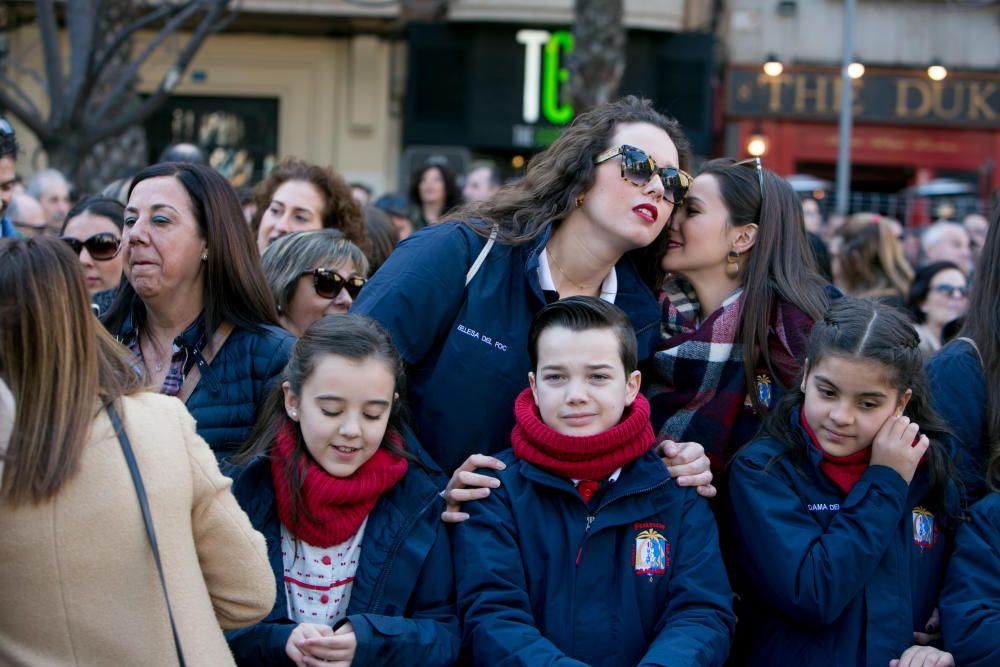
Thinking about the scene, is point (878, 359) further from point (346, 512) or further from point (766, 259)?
point (346, 512)

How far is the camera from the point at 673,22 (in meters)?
18.5

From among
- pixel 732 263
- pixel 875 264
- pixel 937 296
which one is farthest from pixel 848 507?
pixel 875 264

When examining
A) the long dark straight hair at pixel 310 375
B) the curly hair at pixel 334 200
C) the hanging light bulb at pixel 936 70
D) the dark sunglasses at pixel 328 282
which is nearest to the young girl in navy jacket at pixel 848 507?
the long dark straight hair at pixel 310 375

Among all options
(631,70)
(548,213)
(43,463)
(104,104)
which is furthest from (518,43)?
(43,463)

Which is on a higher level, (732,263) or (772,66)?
(772,66)

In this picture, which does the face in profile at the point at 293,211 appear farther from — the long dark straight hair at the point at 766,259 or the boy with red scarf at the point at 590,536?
the boy with red scarf at the point at 590,536

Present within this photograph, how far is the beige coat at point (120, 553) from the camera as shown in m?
2.61

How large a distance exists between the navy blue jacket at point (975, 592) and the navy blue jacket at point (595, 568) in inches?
27.4

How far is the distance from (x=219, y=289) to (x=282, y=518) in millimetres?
871

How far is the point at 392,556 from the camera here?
11.1 ft

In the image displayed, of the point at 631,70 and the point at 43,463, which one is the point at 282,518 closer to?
the point at 43,463

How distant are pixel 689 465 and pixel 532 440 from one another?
0.48 m

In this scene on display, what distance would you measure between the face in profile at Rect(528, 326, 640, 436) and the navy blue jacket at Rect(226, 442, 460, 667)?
1.41 feet

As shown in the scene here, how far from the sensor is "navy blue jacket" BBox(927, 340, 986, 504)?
12.5ft
